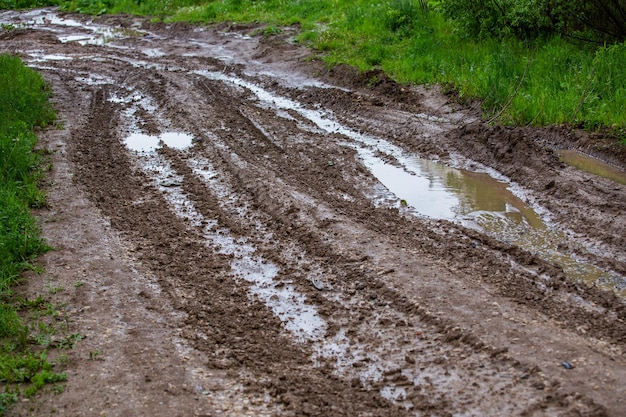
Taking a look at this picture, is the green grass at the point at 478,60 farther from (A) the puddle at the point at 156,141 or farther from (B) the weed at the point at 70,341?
(B) the weed at the point at 70,341

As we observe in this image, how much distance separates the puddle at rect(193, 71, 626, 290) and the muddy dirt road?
1.2 inches

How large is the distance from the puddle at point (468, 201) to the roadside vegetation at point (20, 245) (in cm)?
412

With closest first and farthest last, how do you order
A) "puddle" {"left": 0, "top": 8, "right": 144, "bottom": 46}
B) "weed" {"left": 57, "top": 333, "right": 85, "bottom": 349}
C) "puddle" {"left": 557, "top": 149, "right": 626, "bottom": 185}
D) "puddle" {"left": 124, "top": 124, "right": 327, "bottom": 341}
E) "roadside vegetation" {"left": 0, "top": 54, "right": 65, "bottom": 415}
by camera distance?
"roadside vegetation" {"left": 0, "top": 54, "right": 65, "bottom": 415}, "weed" {"left": 57, "top": 333, "right": 85, "bottom": 349}, "puddle" {"left": 124, "top": 124, "right": 327, "bottom": 341}, "puddle" {"left": 557, "top": 149, "right": 626, "bottom": 185}, "puddle" {"left": 0, "top": 8, "right": 144, "bottom": 46}

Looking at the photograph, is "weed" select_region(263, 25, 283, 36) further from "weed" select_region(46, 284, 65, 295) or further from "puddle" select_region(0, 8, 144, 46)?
"weed" select_region(46, 284, 65, 295)

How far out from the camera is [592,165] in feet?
29.2

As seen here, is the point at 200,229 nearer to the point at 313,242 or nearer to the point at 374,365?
the point at 313,242

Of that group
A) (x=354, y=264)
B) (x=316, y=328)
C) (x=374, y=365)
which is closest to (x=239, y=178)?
(x=354, y=264)

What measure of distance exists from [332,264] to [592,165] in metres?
4.39

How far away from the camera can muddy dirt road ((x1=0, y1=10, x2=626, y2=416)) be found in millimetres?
4602

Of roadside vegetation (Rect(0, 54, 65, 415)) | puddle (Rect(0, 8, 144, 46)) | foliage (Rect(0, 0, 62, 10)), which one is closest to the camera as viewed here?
roadside vegetation (Rect(0, 54, 65, 415))

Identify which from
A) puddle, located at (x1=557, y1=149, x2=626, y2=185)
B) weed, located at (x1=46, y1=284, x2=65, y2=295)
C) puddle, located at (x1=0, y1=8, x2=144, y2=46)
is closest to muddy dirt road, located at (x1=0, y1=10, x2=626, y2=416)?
weed, located at (x1=46, y1=284, x2=65, y2=295)

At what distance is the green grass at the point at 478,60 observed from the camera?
33.8 feet

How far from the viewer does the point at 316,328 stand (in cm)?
547

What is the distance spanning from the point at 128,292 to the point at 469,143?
5716 mm
